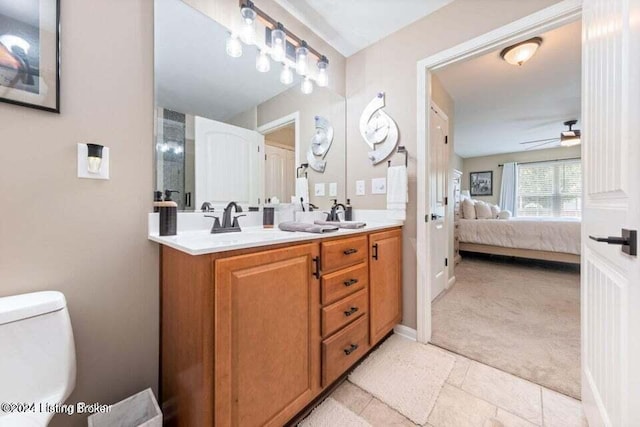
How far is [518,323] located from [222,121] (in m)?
2.79

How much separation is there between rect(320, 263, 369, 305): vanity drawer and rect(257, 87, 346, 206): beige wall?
2.66 feet

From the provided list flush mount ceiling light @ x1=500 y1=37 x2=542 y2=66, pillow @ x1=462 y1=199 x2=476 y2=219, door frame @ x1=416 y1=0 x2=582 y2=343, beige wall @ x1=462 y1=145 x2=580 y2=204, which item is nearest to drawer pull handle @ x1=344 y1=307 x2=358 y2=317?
door frame @ x1=416 y1=0 x2=582 y2=343

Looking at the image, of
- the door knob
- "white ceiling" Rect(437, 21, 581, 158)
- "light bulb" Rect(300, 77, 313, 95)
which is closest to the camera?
the door knob

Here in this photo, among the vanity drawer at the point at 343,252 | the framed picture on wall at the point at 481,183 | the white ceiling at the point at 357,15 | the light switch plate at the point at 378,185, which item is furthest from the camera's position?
the framed picture on wall at the point at 481,183

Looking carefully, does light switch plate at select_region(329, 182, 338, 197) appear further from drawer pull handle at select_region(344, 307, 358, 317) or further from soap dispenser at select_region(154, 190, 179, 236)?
soap dispenser at select_region(154, 190, 179, 236)

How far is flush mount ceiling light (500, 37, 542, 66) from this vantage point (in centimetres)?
213

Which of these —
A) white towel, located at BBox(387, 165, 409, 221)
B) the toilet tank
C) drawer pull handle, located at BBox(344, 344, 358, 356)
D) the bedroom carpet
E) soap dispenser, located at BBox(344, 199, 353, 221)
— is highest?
white towel, located at BBox(387, 165, 409, 221)

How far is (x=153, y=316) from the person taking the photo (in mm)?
1155

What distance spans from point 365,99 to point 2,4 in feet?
6.48

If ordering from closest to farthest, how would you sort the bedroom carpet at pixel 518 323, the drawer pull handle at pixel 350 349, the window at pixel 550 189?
the drawer pull handle at pixel 350 349 → the bedroom carpet at pixel 518 323 → the window at pixel 550 189

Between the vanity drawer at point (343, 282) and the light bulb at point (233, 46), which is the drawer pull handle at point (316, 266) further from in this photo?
the light bulb at point (233, 46)

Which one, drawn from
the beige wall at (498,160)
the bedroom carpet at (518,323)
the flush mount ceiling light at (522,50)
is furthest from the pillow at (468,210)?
the beige wall at (498,160)

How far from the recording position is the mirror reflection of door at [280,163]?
1.73 meters

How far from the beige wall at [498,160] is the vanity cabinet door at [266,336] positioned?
776cm
